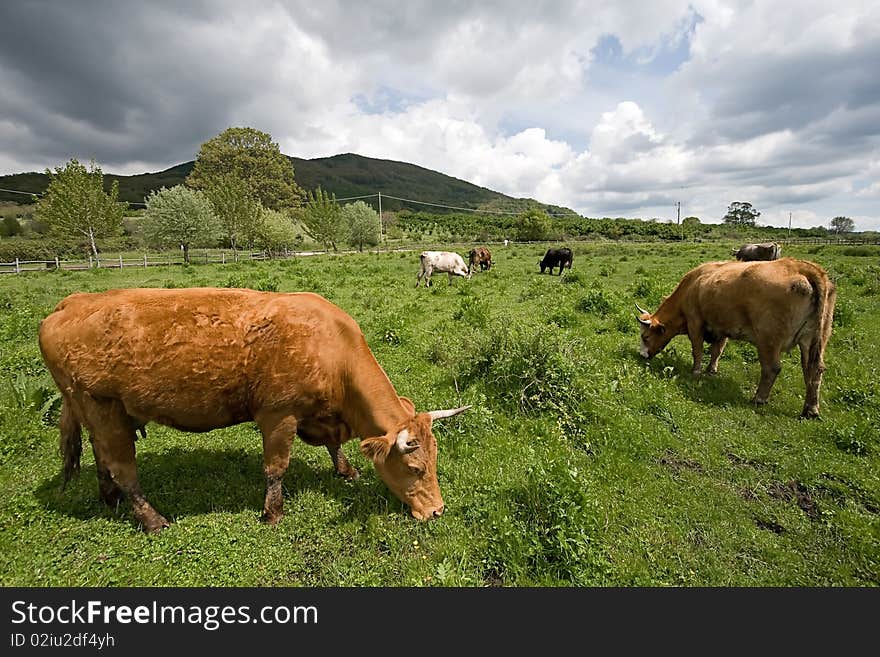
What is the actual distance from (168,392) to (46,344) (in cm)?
124

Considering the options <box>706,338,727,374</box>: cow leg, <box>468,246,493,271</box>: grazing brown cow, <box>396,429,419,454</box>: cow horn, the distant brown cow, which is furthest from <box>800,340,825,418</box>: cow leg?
<box>468,246,493,271</box>: grazing brown cow

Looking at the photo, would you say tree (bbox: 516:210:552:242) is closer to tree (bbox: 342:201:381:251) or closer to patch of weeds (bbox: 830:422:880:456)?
tree (bbox: 342:201:381:251)

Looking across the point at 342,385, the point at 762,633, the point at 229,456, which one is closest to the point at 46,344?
the point at 229,456

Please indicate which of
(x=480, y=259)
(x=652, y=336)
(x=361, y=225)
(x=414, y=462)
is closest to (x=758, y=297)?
(x=652, y=336)

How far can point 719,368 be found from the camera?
26.9ft

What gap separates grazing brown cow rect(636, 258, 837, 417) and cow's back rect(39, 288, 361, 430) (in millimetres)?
7155

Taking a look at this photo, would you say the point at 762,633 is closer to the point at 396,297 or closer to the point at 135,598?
the point at 135,598

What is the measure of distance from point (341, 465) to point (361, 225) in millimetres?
68406

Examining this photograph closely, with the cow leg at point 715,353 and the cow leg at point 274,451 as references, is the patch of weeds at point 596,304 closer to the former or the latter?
the cow leg at point 715,353

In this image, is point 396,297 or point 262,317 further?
point 396,297

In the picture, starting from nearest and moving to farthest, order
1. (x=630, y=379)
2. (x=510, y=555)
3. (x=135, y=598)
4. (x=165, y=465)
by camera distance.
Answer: (x=135, y=598)
(x=510, y=555)
(x=165, y=465)
(x=630, y=379)

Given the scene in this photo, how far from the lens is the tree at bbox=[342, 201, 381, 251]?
68.9 metres

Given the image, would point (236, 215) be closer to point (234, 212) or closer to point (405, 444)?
point (234, 212)

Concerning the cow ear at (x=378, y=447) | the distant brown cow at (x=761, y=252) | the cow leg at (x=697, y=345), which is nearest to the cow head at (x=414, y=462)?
the cow ear at (x=378, y=447)
